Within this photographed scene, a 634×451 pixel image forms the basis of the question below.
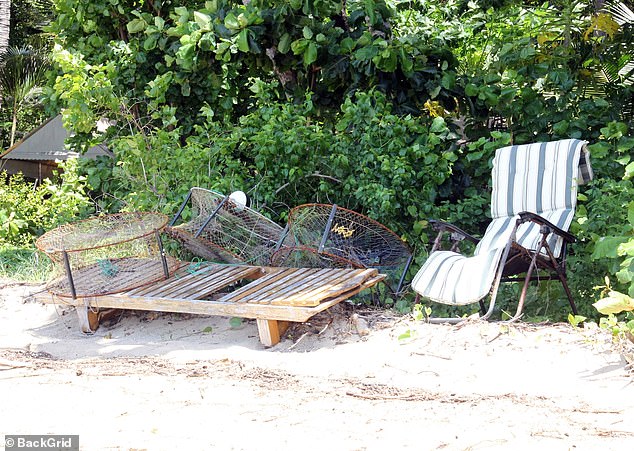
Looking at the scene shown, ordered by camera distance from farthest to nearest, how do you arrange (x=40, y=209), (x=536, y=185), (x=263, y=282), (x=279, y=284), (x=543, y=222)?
(x=40, y=209), (x=536, y=185), (x=263, y=282), (x=279, y=284), (x=543, y=222)

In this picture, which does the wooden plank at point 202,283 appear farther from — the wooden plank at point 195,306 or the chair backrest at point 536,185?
the chair backrest at point 536,185

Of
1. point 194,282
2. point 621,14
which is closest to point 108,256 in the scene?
point 194,282

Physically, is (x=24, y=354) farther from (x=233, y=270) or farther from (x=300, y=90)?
(x=300, y=90)

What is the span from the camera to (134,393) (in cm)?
362

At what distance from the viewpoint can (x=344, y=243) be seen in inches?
230

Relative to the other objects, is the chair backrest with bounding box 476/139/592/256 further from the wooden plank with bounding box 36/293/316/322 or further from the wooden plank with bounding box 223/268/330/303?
the wooden plank with bounding box 36/293/316/322

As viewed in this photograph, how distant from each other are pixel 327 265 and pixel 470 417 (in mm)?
2881

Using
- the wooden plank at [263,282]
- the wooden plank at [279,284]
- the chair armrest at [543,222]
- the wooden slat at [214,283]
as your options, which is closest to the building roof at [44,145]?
the wooden slat at [214,283]

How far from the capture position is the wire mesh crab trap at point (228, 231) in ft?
20.0

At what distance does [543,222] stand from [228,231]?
2693mm

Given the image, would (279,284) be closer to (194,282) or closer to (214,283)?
(214,283)

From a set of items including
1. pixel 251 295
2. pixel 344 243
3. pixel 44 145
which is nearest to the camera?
pixel 251 295

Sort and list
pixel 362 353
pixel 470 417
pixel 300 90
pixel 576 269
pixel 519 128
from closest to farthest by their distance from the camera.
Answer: pixel 470 417 < pixel 362 353 < pixel 576 269 < pixel 519 128 < pixel 300 90

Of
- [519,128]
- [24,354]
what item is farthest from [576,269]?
[24,354]
